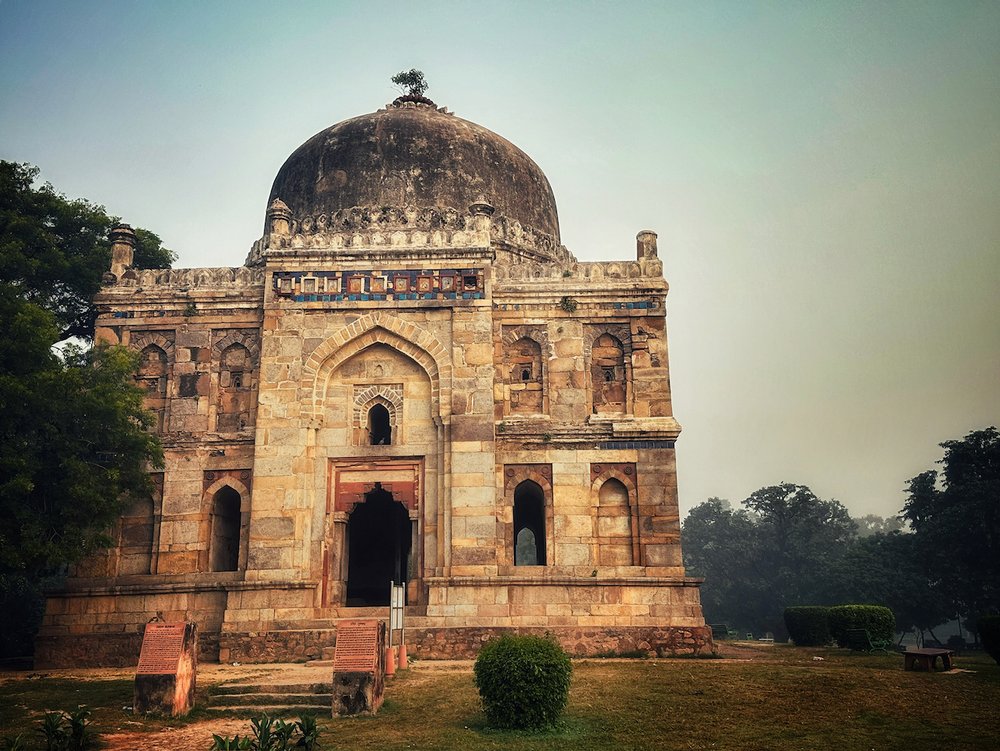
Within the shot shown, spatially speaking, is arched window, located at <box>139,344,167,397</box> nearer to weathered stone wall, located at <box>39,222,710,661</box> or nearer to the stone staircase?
weathered stone wall, located at <box>39,222,710,661</box>

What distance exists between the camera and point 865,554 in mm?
41156

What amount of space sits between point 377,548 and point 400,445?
5679 mm

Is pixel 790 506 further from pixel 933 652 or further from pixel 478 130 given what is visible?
pixel 933 652

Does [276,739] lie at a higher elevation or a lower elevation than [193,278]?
lower

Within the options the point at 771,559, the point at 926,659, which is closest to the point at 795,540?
the point at 771,559

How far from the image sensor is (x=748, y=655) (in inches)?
728

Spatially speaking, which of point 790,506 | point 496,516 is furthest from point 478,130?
point 790,506

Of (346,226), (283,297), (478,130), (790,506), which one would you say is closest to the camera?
(283,297)

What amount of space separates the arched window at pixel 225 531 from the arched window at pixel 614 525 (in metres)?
7.41

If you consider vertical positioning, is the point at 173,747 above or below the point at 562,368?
below

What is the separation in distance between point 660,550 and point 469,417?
15.2 feet

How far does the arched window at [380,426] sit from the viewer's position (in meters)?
20.3

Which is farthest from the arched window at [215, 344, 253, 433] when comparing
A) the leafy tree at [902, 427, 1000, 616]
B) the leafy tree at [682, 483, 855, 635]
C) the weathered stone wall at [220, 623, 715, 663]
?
the leafy tree at [682, 483, 855, 635]

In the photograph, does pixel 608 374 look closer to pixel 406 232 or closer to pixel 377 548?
pixel 406 232
